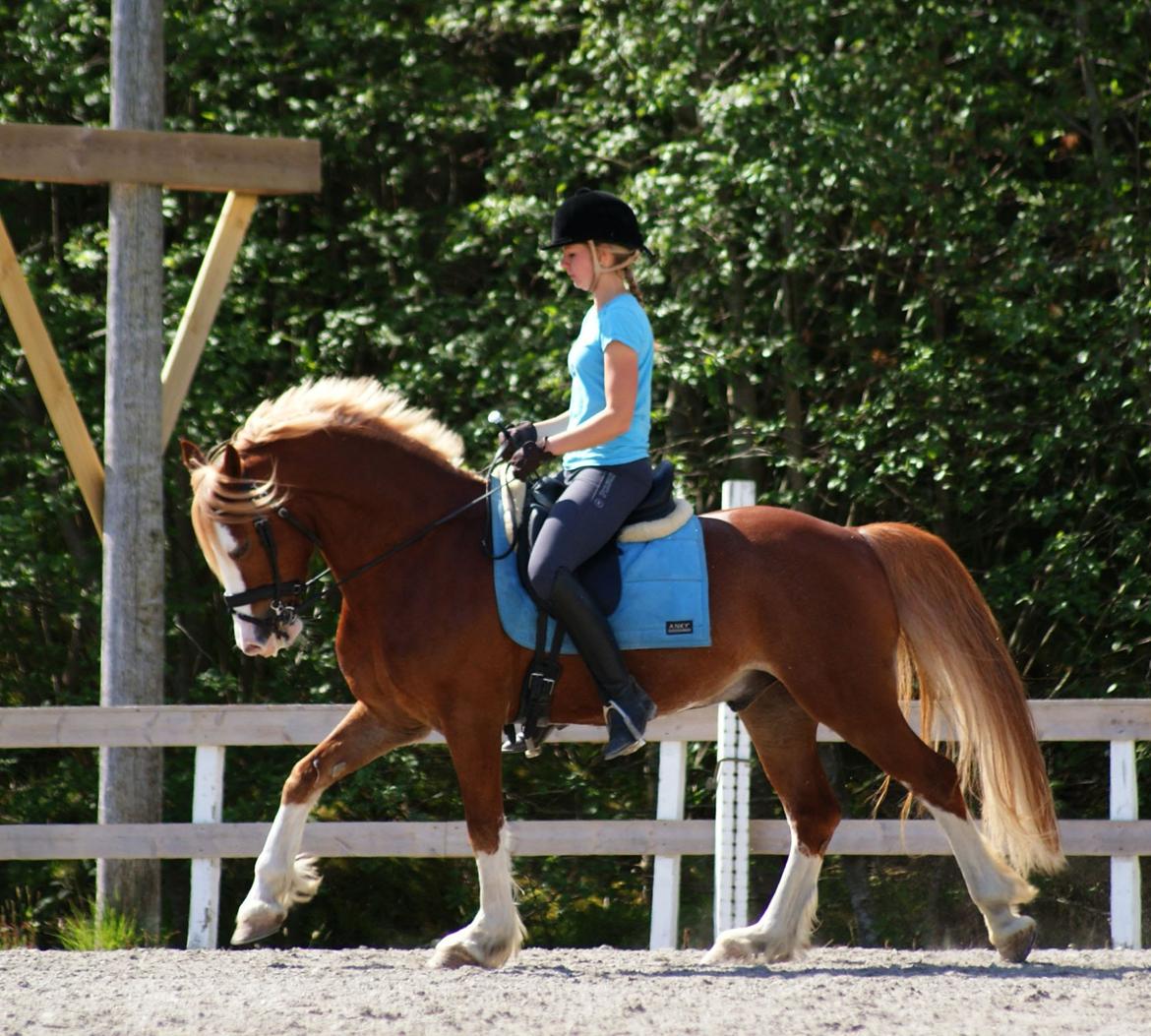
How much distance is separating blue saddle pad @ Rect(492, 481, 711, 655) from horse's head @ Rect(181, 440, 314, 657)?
73 cm

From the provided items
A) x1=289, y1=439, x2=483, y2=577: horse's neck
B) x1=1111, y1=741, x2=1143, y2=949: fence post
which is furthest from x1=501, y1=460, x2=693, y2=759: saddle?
x1=1111, y1=741, x2=1143, y2=949: fence post

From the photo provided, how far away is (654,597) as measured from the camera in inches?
219

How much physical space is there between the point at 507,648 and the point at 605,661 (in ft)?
1.13

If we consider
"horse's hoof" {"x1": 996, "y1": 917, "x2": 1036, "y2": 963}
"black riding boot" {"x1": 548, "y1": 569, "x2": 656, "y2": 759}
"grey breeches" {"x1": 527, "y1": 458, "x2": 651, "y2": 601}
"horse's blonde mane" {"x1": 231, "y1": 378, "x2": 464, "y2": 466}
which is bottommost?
"horse's hoof" {"x1": 996, "y1": 917, "x2": 1036, "y2": 963}

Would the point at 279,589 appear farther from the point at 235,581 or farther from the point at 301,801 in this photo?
the point at 301,801

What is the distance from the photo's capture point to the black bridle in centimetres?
546

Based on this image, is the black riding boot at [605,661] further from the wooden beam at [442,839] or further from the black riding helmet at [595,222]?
the wooden beam at [442,839]

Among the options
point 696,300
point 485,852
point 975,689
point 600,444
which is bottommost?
point 485,852

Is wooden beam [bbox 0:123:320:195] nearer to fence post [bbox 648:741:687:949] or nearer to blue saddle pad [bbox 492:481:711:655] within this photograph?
blue saddle pad [bbox 492:481:711:655]

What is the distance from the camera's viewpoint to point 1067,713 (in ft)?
23.5

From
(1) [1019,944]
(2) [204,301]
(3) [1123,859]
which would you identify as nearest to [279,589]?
(1) [1019,944]

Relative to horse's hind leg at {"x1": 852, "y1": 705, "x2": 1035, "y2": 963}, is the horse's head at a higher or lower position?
higher

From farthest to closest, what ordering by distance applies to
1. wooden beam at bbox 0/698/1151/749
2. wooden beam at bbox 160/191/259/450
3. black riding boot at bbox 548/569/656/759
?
wooden beam at bbox 160/191/259/450 → wooden beam at bbox 0/698/1151/749 → black riding boot at bbox 548/569/656/759

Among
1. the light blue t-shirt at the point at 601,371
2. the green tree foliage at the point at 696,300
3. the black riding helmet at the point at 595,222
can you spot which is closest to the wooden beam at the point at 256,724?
the light blue t-shirt at the point at 601,371
